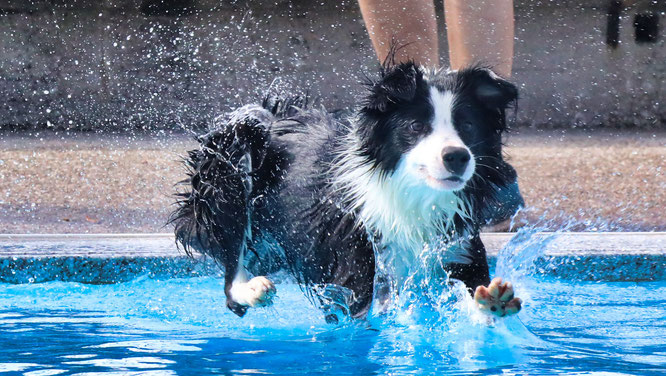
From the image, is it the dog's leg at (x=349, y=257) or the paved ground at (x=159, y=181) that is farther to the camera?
the paved ground at (x=159, y=181)

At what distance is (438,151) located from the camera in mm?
2877

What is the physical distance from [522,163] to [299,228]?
129 inches

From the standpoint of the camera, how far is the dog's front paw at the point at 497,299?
2863mm

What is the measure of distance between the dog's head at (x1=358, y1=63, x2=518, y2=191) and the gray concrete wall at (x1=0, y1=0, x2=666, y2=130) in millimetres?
5145

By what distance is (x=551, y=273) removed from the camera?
4051 millimetres

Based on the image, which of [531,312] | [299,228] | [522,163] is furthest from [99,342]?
[522,163]

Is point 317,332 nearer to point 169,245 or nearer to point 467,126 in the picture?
point 467,126

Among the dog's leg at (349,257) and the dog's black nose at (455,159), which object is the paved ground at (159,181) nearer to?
the dog's leg at (349,257)

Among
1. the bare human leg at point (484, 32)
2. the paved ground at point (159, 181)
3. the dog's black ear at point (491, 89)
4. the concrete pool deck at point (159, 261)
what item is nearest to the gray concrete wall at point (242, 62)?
A: the paved ground at point (159, 181)

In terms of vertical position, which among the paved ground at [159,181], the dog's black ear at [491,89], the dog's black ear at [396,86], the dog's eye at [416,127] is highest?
the dog's black ear at [396,86]

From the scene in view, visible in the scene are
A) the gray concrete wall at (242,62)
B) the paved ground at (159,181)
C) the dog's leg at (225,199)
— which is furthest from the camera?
the gray concrete wall at (242,62)

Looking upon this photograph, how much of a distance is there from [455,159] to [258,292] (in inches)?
31.4

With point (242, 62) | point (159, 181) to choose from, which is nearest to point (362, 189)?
point (159, 181)

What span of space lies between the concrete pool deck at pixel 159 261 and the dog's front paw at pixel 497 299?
106 cm
